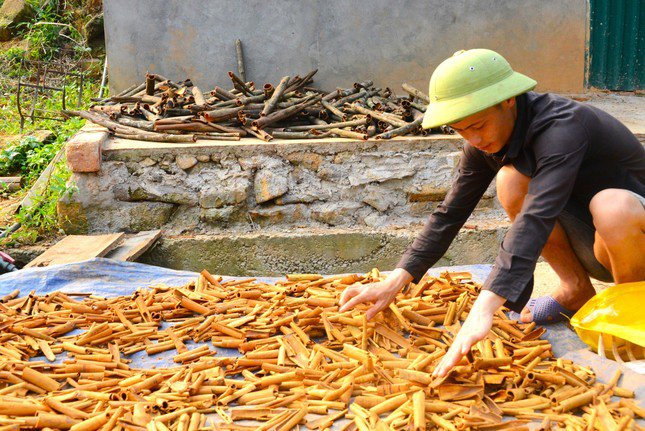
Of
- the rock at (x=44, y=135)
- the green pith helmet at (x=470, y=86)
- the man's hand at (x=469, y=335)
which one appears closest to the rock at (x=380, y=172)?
the green pith helmet at (x=470, y=86)

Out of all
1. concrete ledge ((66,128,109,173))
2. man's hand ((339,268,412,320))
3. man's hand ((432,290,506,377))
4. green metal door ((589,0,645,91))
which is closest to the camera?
man's hand ((432,290,506,377))

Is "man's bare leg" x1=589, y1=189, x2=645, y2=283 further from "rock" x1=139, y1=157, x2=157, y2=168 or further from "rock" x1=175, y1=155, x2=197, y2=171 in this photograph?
"rock" x1=139, y1=157, x2=157, y2=168

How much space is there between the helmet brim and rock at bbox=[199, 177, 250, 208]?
2.61 m

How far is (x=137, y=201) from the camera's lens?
505 centimetres

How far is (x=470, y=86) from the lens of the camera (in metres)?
2.52

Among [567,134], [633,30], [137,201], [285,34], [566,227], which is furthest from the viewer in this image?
[633,30]

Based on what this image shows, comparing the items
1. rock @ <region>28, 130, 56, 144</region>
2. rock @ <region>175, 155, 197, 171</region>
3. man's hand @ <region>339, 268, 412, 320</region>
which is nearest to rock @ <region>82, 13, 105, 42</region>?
rock @ <region>28, 130, 56, 144</region>

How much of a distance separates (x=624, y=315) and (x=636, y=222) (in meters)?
0.36

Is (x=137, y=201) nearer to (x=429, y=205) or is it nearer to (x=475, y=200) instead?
(x=429, y=205)

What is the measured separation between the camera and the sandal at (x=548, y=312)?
3.12 m

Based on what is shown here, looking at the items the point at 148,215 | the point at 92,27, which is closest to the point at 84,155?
the point at 148,215

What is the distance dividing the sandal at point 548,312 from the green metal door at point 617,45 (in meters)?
4.17

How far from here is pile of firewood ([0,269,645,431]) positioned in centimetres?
234

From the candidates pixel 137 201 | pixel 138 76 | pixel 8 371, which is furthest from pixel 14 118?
pixel 8 371
